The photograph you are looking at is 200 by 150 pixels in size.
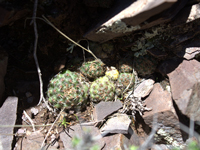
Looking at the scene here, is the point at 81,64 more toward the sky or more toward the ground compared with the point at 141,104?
more toward the sky

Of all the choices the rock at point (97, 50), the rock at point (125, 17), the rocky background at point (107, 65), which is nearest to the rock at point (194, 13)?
the rocky background at point (107, 65)

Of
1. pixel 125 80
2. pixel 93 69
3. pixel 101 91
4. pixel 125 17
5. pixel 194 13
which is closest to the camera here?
pixel 125 17

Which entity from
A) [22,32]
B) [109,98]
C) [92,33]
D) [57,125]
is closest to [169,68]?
[109,98]

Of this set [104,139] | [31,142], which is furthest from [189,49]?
[31,142]

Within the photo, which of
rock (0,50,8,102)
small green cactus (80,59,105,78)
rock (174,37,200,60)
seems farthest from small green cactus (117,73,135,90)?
rock (0,50,8,102)

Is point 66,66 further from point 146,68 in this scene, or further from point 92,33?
point 146,68

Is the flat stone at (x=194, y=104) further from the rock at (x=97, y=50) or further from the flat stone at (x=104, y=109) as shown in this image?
the rock at (x=97, y=50)

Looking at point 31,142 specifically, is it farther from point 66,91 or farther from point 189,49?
point 189,49
